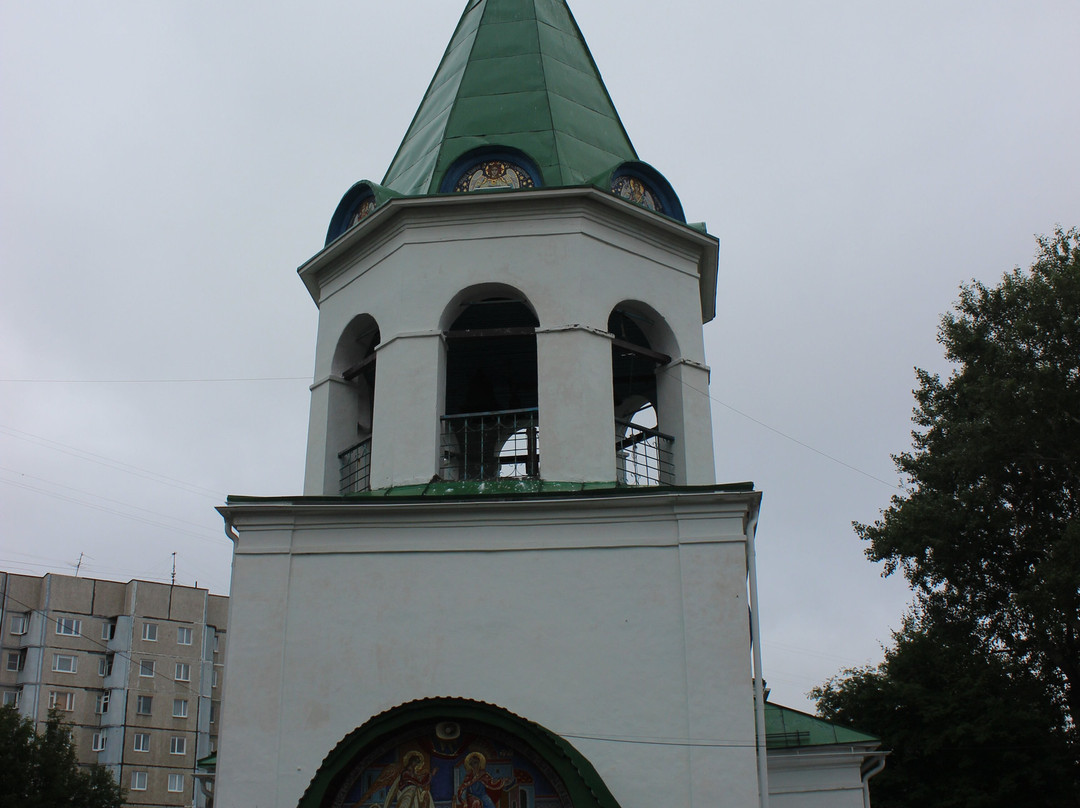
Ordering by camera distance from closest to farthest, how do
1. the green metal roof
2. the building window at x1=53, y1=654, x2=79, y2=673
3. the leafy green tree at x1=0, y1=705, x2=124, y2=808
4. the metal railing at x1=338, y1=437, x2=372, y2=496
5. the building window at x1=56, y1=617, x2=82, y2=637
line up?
1. the metal railing at x1=338, y1=437, x2=372, y2=496
2. the green metal roof
3. the leafy green tree at x1=0, y1=705, x2=124, y2=808
4. the building window at x1=53, y1=654, x2=79, y2=673
5. the building window at x1=56, y1=617, x2=82, y2=637

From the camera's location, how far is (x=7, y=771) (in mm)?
22703

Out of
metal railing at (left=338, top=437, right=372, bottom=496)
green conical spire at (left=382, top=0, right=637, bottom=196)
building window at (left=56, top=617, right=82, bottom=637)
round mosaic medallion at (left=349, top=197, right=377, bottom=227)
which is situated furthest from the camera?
building window at (left=56, top=617, right=82, bottom=637)

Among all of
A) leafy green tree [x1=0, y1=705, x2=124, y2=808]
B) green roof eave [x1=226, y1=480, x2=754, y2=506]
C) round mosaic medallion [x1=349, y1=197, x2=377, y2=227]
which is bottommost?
leafy green tree [x1=0, y1=705, x2=124, y2=808]

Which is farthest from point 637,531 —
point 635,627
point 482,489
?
point 482,489

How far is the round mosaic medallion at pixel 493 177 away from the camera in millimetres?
10656

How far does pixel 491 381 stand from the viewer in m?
12.4

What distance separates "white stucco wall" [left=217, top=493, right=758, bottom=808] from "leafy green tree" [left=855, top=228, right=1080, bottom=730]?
1178 cm

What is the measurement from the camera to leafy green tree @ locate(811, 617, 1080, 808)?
20.7 metres

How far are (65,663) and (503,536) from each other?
36.9 m

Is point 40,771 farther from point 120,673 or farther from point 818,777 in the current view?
point 120,673

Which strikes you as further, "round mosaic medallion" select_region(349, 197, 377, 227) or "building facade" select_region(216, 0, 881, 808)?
"round mosaic medallion" select_region(349, 197, 377, 227)

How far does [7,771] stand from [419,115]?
1731 centimetres

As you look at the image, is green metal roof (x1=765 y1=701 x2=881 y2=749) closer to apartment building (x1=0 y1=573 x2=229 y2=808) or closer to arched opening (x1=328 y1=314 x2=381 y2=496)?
arched opening (x1=328 y1=314 x2=381 y2=496)

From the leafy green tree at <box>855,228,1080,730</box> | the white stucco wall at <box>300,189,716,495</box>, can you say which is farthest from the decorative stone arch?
the leafy green tree at <box>855,228,1080,730</box>
